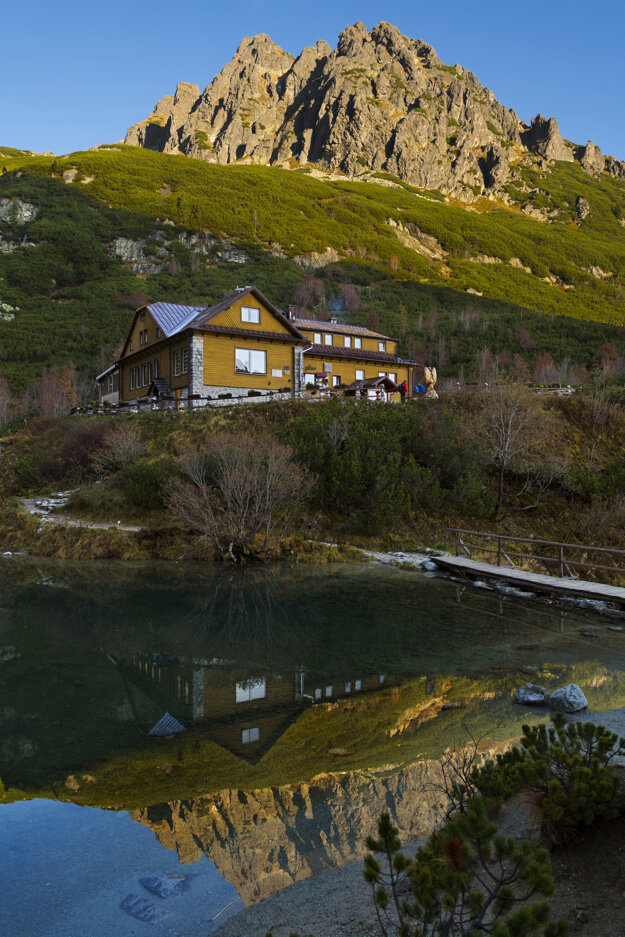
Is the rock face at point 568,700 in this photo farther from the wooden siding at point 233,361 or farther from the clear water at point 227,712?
the wooden siding at point 233,361

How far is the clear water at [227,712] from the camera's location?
4.94 meters

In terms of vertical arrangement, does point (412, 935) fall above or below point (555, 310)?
below

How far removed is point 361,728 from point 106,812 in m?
3.48

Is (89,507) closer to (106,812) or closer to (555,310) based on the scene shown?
(106,812)

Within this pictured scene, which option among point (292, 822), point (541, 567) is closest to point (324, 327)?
point (541, 567)

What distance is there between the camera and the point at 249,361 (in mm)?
37812

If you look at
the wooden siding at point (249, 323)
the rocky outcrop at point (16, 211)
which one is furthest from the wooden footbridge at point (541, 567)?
the rocky outcrop at point (16, 211)

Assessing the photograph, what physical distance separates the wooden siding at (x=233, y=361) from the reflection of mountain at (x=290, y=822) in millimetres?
31995

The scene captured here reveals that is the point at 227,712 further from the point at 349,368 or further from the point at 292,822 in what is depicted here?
the point at 349,368

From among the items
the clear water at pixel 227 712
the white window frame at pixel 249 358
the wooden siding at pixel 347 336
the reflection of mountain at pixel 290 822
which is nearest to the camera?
the reflection of mountain at pixel 290 822

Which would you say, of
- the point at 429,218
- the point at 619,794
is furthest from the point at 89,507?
the point at 429,218

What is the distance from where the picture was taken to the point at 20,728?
26.4 ft

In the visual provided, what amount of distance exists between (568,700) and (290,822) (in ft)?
14.7

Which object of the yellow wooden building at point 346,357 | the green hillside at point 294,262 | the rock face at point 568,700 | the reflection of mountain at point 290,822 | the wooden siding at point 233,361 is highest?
the green hillside at point 294,262
